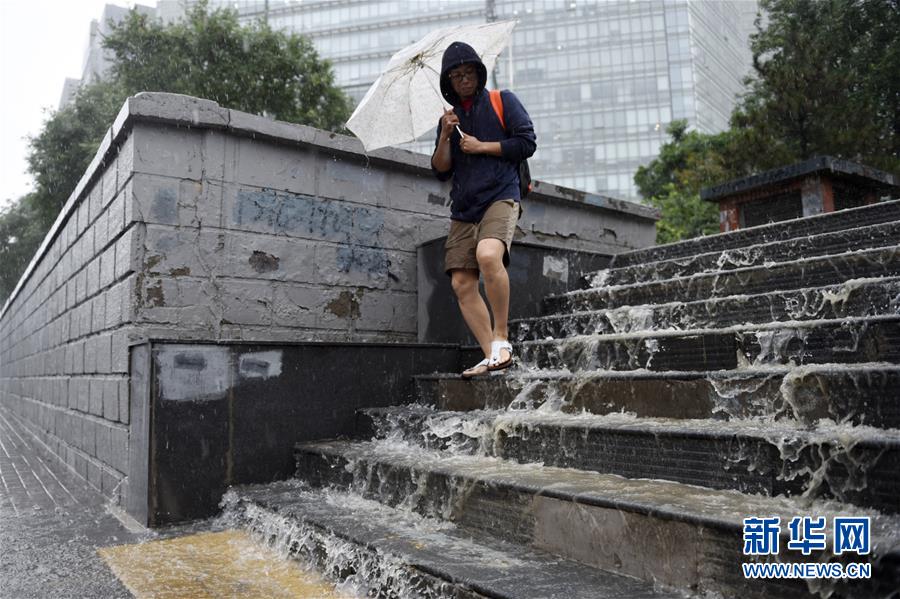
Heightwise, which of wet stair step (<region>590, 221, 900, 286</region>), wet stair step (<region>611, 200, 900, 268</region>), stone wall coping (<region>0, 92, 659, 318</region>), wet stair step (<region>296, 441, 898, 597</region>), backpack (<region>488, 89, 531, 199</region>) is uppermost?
stone wall coping (<region>0, 92, 659, 318</region>)

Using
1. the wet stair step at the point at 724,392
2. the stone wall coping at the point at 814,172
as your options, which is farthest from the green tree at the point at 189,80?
the wet stair step at the point at 724,392

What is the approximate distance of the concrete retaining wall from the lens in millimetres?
4641

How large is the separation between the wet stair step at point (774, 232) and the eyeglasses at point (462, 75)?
2.66 metres

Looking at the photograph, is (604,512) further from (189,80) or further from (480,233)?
(189,80)

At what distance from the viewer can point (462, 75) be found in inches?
171

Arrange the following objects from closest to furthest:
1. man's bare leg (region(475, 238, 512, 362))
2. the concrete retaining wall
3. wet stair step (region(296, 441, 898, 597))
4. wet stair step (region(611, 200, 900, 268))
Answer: wet stair step (region(296, 441, 898, 597)) < man's bare leg (region(475, 238, 512, 362)) < the concrete retaining wall < wet stair step (region(611, 200, 900, 268))

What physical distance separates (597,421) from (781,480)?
0.94 meters

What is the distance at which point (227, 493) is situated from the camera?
418cm

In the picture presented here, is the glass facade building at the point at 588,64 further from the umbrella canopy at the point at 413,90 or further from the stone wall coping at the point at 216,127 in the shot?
the umbrella canopy at the point at 413,90

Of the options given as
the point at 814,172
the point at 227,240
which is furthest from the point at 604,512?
the point at 814,172

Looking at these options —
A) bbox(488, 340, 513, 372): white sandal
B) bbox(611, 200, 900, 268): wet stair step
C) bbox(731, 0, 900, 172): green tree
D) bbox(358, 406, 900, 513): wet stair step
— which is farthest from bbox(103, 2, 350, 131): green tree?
bbox(358, 406, 900, 513): wet stair step

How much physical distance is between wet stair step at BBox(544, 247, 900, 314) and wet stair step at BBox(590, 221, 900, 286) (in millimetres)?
519

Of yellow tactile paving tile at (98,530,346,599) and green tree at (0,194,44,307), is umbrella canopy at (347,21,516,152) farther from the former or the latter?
green tree at (0,194,44,307)

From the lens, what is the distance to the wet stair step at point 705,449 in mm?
2008
